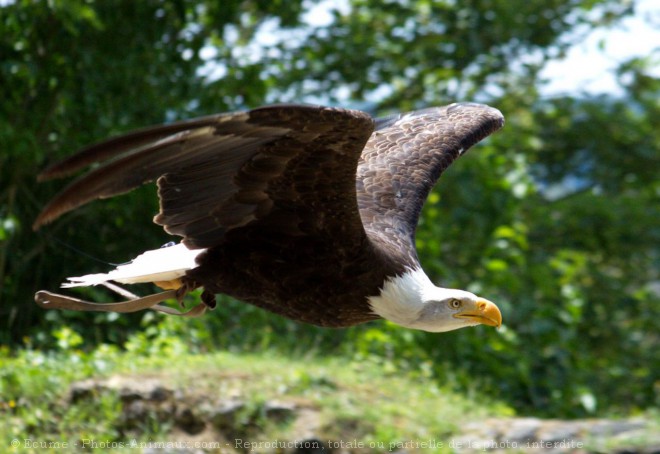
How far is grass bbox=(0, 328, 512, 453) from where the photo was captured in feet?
19.2

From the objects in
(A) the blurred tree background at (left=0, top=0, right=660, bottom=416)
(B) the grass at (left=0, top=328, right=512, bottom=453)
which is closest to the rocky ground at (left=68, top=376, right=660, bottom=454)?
(B) the grass at (left=0, top=328, right=512, bottom=453)

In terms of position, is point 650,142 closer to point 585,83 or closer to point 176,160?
point 585,83

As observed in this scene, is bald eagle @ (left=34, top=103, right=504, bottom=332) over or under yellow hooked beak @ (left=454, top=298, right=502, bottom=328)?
over

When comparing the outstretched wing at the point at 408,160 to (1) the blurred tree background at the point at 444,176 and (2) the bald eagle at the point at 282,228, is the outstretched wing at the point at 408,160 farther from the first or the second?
(1) the blurred tree background at the point at 444,176

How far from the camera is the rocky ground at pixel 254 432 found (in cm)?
588

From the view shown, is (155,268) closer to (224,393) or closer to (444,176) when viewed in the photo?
Answer: (224,393)

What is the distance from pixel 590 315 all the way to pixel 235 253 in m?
6.60

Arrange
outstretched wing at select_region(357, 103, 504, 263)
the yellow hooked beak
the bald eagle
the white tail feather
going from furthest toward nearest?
outstretched wing at select_region(357, 103, 504, 263), the white tail feather, the yellow hooked beak, the bald eagle

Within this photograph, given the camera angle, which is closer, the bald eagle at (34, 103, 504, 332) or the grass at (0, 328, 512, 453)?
the bald eagle at (34, 103, 504, 332)

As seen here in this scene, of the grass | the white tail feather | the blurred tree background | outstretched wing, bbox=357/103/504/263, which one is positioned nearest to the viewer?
the white tail feather

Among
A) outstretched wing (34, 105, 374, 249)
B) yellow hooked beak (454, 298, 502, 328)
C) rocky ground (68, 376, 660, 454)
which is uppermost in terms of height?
outstretched wing (34, 105, 374, 249)

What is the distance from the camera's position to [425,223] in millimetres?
8867

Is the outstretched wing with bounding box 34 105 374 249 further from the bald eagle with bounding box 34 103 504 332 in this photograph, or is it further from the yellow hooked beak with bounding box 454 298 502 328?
the yellow hooked beak with bounding box 454 298 502 328

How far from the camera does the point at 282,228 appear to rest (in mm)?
4312
